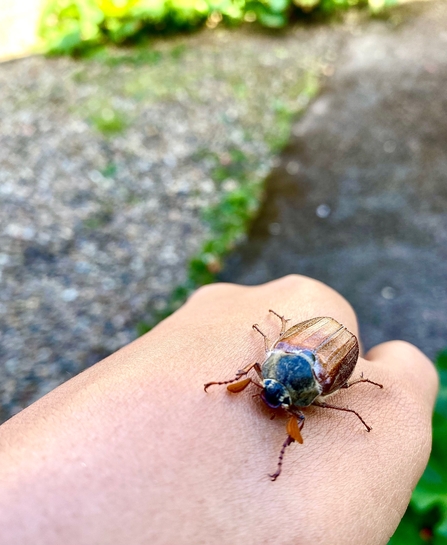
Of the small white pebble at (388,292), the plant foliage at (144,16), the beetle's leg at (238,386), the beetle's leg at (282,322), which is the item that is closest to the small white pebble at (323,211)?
the small white pebble at (388,292)

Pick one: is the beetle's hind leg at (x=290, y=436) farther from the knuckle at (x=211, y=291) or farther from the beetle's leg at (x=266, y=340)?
the knuckle at (x=211, y=291)

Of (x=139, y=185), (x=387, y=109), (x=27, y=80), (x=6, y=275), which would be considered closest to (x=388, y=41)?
(x=387, y=109)

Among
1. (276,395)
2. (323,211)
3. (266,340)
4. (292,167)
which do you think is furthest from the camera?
(292,167)

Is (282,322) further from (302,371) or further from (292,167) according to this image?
(292,167)

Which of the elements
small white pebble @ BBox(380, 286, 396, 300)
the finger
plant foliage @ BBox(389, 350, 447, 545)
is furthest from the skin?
small white pebble @ BBox(380, 286, 396, 300)

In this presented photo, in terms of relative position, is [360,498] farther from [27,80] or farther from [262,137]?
[27,80]

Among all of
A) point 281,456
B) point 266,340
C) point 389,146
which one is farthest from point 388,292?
point 281,456

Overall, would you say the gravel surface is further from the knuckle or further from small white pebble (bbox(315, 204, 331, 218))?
the knuckle
